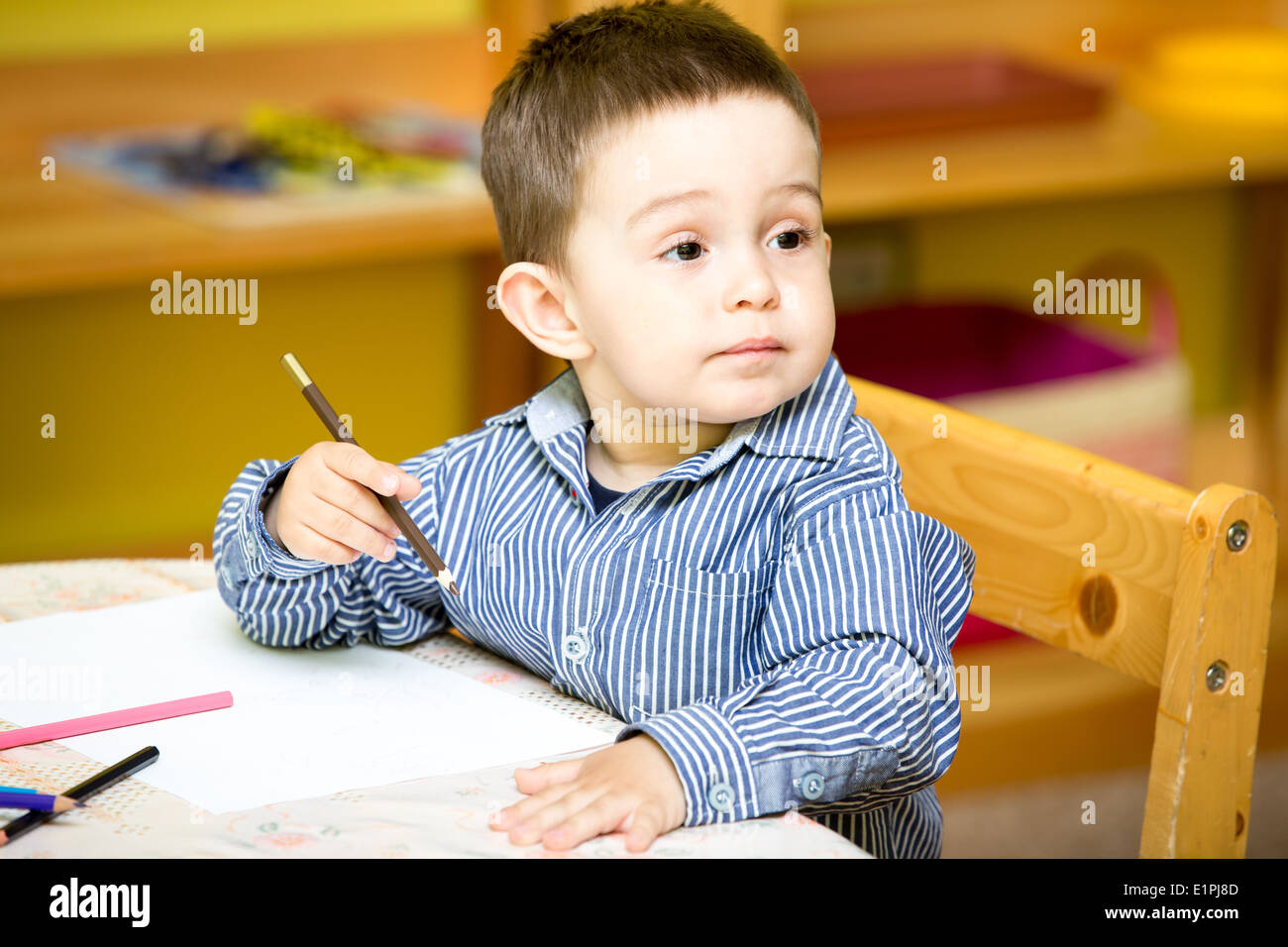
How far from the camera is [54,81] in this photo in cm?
203

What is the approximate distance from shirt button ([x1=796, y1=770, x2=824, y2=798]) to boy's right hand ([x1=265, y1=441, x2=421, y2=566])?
25 centimetres

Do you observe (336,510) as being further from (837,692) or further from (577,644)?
(837,692)

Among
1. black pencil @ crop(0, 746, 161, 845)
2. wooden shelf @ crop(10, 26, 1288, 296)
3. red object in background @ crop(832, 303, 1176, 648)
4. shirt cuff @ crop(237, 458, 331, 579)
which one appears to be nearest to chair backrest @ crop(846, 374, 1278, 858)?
shirt cuff @ crop(237, 458, 331, 579)

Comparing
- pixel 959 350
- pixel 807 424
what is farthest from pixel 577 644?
pixel 959 350

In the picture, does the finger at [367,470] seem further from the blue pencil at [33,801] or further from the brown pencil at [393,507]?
the blue pencil at [33,801]

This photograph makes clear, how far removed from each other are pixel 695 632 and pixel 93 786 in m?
0.32

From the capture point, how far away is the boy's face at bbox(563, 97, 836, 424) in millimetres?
806

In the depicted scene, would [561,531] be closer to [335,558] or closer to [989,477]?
[335,558]

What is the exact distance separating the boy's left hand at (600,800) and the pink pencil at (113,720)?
18cm

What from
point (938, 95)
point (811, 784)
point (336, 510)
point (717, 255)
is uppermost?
point (938, 95)

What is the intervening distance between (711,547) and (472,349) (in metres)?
1.35

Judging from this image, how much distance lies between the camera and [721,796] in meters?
0.67

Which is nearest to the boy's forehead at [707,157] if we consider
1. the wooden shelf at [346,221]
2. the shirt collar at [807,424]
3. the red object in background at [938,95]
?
the shirt collar at [807,424]

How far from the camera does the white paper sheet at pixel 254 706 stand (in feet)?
2.34
